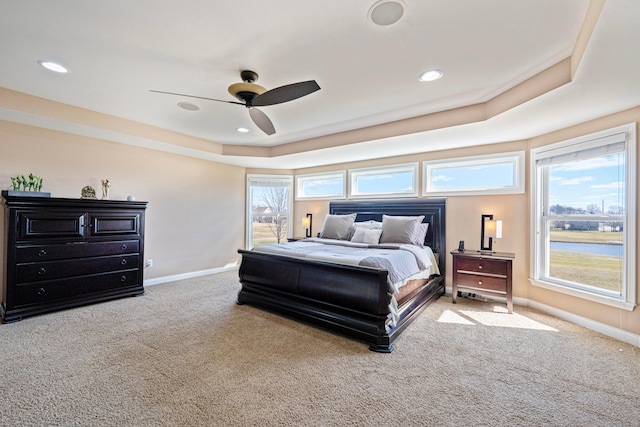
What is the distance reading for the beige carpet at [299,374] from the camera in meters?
1.69

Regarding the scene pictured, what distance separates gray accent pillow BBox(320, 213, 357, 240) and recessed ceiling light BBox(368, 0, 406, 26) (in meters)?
3.27

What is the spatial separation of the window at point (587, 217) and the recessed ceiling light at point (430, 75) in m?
2.00

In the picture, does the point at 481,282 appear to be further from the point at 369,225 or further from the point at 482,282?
the point at 369,225

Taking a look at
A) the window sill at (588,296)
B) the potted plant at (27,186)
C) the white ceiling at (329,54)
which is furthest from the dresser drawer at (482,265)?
the potted plant at (27,186)

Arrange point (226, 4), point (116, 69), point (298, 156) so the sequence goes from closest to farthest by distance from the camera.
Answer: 1. point (226, 4)
2. point (116, 69)
3. point (298, 156)

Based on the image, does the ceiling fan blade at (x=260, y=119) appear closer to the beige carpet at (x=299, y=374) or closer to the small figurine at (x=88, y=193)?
the beige carpet at (x=299, y=374)

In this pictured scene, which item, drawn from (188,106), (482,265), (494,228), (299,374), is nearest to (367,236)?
(482,265)

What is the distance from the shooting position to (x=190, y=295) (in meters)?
4.14

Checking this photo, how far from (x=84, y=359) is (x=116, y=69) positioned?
265 centimetres

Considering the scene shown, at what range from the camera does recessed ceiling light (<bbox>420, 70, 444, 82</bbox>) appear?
2.62 meters

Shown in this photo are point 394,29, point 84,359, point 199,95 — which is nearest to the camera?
point 394,29

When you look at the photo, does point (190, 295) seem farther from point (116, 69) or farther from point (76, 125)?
point (116, 69)

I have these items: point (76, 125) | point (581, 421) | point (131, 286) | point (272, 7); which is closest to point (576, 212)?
point (581, 421)

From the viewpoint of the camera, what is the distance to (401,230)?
13.7ft
